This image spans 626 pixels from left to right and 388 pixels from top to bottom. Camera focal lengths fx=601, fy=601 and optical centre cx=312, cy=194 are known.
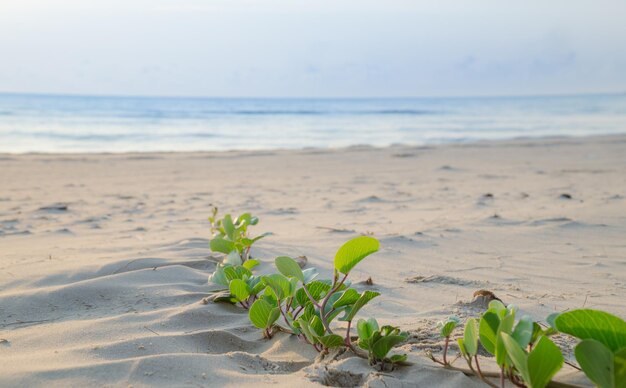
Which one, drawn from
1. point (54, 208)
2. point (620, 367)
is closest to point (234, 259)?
point (620, 367)

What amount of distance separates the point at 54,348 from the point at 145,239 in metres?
1.82

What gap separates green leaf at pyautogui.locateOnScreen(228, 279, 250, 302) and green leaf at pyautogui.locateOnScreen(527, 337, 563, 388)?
0.92 metres

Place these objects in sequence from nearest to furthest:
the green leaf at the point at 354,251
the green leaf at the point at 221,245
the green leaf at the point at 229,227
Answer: the green leaf at the point at 354,251, the green leaf at the point at 221,245, the green leaf at the point at 229,227

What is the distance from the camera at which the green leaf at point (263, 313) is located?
1515 millimetres

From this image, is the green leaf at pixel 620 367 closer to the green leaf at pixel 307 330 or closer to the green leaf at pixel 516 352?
the green leaf at pixel 516 352

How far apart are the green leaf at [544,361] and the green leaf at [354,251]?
384mm

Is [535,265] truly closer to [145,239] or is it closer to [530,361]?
[530,361]


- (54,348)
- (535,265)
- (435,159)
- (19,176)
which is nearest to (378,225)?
(535,265)

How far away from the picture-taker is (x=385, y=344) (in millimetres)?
1322

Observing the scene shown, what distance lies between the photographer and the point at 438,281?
2.31 meters

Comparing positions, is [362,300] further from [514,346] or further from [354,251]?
[514,346]

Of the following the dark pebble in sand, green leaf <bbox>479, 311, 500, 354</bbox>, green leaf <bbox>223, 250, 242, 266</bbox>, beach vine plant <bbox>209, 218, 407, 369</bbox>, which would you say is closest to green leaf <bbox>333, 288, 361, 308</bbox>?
beach vine plant <bbox>209, 218, 407, 369</bbox>

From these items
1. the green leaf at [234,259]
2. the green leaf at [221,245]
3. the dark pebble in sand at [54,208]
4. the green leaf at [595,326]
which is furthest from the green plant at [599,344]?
the dark pebble in sand at [54,208]

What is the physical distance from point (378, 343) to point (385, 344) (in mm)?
15
